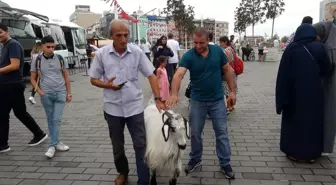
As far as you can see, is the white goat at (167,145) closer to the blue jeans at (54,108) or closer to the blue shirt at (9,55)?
the blue jeans at (54,108)

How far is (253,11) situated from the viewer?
122 feet

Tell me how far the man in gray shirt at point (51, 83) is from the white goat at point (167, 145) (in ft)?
6.56

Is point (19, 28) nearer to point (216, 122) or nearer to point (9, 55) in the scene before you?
point (9, 55)

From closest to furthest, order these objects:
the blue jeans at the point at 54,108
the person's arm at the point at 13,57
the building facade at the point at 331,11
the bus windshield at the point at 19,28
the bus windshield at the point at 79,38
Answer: the person's arm at the point at 13,57
the blue jeans at the point at 54,108
the building facade at the point at 331,11
the bus windshield at the point at 19,28
the bus windshield at the point at 79,38

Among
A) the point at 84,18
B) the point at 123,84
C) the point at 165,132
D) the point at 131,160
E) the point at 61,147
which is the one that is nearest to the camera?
the point at 123,84

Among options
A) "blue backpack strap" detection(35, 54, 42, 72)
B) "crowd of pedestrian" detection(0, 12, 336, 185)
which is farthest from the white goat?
"blue backpack strap" detection(35, 54, 42, 72)

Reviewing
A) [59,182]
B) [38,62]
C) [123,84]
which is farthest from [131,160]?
[38,62]

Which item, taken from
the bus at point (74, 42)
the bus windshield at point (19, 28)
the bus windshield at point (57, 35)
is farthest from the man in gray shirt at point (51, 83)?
the bus at point (74, 42)

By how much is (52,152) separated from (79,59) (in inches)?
781

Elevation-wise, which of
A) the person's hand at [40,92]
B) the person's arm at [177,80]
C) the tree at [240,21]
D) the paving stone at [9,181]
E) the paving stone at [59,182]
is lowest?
the paving stone at [9,181]

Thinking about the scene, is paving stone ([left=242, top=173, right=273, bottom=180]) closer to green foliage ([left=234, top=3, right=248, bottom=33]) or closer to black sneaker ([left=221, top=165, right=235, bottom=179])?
black sneaker ([left=221, top=165, right=235, bottom=179])

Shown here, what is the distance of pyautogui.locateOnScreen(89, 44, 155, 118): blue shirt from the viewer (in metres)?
3.54

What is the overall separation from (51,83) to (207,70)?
2.60 metres

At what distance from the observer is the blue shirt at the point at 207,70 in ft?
12.8
